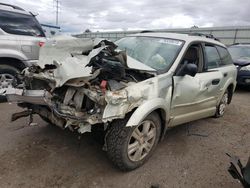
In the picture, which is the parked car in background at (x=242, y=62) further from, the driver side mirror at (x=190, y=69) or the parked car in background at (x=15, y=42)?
the parked car in background at (x=15, y=42)

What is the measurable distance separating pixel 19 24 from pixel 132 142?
4209 millimetres

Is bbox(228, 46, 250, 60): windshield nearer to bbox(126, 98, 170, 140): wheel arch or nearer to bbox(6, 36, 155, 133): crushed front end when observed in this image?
bbox(126, 98, 170, 140): wheel arch

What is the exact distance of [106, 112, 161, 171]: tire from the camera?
108 inches

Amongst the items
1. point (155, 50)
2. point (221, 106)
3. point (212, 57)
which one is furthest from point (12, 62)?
point (221, 106)

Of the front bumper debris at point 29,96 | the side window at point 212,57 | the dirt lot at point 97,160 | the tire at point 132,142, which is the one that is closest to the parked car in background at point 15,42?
the dirt lot at point 97,160

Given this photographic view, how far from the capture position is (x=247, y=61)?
28.4 ft

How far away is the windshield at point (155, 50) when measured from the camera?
11.3ft

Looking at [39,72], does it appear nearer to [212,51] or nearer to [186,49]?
[186,49]

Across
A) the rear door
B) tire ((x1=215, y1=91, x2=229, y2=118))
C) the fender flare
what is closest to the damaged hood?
the fender flare

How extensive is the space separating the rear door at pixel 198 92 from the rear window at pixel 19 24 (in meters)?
3.89

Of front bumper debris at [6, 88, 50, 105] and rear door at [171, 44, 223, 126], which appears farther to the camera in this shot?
rear door at [171, 44, 223, 126]

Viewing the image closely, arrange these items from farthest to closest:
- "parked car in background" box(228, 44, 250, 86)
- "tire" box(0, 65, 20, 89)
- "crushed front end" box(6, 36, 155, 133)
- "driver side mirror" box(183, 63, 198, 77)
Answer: "parked car in background" box(228, 44, 250, 86), "tire" box(0, 65, 20, 89), "driver side mirror" box(183, 63, 198, 77), "crushed front end" box(6, 36, 155, 133)

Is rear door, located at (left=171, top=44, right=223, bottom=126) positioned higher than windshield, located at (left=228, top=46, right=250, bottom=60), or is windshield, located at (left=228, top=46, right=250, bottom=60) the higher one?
windshield, located at (left=228, top=46, right=250, bottom=60)

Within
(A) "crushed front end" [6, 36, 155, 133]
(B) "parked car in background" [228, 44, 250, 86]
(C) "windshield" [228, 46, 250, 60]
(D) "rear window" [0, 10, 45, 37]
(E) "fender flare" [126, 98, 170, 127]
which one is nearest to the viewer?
(A) "crushed front end" [6, 36, 155, 133]
